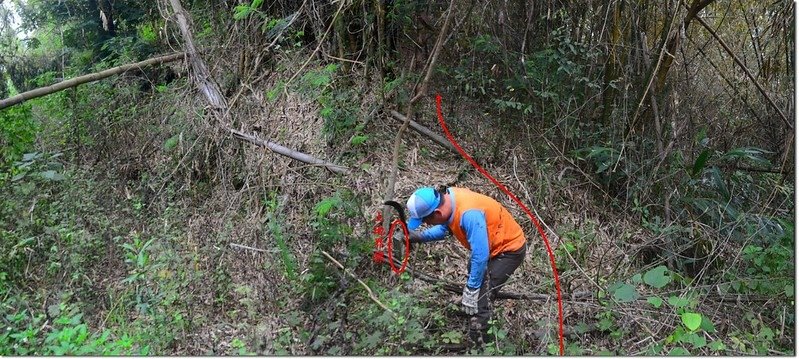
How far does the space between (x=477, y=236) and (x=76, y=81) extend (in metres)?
5.42

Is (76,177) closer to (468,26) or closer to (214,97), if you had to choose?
(214,97)

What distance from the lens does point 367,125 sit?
22.9 feet

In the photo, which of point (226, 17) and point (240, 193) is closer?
point (240, 193)

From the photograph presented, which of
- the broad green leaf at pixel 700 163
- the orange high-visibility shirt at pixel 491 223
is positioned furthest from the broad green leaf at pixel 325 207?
the broad green leaf at pixel 700 163

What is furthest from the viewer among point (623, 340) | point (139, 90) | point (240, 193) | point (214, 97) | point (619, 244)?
point (139, 90)

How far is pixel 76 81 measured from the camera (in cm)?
684

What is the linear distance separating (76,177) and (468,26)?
5.12m

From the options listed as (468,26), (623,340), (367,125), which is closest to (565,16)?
(468,26)

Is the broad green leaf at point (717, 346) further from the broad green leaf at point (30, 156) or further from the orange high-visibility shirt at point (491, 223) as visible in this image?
the broad green leaf at point (30, 156)

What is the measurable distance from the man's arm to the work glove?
0.18 m

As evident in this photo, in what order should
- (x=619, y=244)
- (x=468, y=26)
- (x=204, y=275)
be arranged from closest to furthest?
(x=204, y=275) → (x=619, y=244) → (x=468, y=26)

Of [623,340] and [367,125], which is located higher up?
[367,125]

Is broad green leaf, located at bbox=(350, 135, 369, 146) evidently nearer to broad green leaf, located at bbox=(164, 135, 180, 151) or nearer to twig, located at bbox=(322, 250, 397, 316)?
twig, located at bbox=(322, 250, 397, 316)

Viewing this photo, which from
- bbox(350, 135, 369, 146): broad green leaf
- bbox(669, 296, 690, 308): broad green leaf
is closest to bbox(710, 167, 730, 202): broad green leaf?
bbox(669, 296, 690, 308): broad green leaf
